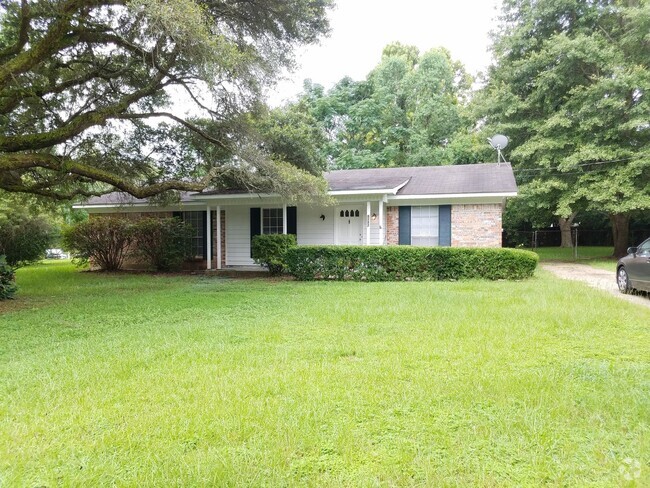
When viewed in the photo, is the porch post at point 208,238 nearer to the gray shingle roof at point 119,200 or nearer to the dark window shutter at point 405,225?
the gray shingle roof at point 119,200

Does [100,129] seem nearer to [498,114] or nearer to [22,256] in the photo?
[22,256]

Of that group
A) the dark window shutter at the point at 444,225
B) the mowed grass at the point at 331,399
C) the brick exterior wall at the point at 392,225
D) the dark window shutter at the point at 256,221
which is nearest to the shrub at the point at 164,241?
the dark window shutter at the point at 256,221

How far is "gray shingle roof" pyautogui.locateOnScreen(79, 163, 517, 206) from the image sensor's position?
1351 centimetres

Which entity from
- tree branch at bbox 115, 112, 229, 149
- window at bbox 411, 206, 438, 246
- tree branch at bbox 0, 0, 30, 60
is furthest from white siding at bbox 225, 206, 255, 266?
tree branch at bbox 0, 0, 30, 60

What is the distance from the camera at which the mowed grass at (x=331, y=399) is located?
2.34 meters

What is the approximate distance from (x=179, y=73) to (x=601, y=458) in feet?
33.3

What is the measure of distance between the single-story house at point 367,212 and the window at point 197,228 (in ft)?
0.13

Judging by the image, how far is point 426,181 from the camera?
50.2 ft

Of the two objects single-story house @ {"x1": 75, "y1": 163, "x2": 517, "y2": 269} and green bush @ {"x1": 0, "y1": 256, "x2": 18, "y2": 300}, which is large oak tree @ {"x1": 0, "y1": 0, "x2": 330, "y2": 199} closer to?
green bush @ {"x1": 0, "y1": 256, "x2": 18, "y2": 300}

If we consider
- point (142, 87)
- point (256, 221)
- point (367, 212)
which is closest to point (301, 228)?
point (256, 221)

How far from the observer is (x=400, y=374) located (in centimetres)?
382

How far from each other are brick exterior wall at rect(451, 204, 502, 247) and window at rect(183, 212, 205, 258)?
9.58m

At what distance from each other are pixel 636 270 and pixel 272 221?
36.6 ft

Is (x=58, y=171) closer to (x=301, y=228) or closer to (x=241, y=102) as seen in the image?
(x=241, y=102)
